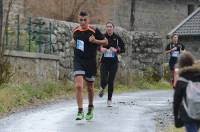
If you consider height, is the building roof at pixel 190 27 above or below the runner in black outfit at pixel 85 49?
above

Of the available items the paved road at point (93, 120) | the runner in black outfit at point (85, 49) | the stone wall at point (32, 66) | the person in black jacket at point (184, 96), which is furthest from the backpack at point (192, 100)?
the stone wall at point (32, 66)

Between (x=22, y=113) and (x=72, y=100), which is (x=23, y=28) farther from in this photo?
(x=22, y=113)

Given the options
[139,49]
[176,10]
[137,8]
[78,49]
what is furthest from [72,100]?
[176,10]

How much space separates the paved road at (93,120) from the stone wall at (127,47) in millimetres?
4242

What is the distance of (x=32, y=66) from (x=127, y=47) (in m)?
6.73

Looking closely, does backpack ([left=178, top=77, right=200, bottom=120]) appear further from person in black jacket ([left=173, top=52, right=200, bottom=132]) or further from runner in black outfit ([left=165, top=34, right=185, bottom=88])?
runner in black outfit ([left=165, top=34, right=185, bottom=88])

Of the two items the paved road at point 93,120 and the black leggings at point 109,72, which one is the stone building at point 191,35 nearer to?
the paved road at point 93,120

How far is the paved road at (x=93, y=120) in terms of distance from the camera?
1116cm

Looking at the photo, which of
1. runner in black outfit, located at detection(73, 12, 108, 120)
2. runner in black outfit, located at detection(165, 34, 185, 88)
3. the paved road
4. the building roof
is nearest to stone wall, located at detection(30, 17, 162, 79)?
runner in black outfit, located at detection(165, 34, 185, 88)

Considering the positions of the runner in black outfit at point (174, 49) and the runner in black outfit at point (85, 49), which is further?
the runner in black outfit at point (174, 49)

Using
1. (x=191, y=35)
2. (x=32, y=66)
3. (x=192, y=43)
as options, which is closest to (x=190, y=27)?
(x=191, y=35)

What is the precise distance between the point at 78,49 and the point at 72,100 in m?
5.30

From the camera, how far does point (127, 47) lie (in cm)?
2411

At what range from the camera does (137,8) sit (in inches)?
1636
